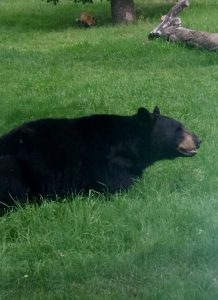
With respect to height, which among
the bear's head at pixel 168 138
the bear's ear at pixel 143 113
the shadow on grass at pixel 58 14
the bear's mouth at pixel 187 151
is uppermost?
the bear's ear at pixel 143 113

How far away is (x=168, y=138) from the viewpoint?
8383 mm

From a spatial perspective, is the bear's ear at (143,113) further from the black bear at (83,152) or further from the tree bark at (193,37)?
the tree bark at (193,37)

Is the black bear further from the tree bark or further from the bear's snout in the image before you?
the tree bark

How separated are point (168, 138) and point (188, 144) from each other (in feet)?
0.70

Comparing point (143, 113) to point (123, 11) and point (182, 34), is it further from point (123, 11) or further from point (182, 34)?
point (123, 11)

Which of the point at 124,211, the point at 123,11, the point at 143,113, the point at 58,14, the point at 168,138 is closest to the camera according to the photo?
the point at 124,211

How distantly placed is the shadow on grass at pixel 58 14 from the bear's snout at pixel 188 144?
17.0 meters

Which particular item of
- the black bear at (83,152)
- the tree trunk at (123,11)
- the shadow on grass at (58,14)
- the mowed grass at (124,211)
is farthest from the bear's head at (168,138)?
the shadow on grass at (58,14)

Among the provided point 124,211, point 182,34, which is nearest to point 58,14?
point 182,34

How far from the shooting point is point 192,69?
15.5m

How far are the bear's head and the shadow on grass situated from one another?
668 inches

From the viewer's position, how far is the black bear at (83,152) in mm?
7840

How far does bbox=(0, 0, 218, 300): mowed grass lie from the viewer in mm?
5816

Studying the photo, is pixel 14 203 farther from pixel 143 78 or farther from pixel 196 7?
pixel 196 7
